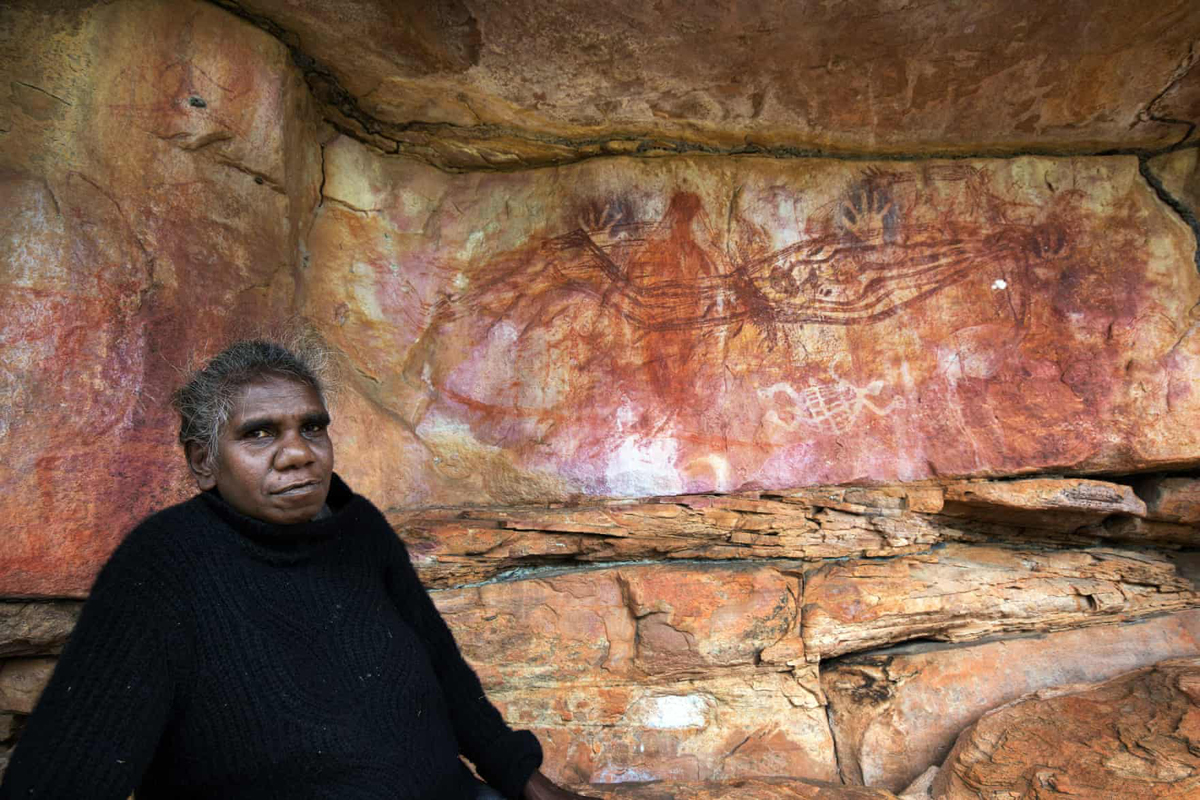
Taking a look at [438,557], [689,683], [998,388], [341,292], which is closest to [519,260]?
[341,292]

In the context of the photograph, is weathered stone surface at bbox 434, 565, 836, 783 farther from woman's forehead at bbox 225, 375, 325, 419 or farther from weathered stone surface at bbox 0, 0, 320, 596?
woman's forehead at bbox 225, 375, 325, 419

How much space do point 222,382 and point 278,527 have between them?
0.32 meters

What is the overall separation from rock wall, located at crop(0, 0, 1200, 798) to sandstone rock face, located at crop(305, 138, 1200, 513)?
0.05 ft

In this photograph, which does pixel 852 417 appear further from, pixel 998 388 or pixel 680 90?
pixel 680 90

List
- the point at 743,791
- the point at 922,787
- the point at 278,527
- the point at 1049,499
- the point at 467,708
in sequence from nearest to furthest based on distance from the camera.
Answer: the point at 278,527 → the point at 467,708 → the point at 743,791 → the point at 922,787 → the point at 1049,499

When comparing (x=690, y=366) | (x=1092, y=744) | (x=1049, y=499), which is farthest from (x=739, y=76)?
(x=1092, y=744)

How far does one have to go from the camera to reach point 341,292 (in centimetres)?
370

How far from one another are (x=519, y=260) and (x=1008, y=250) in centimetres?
238

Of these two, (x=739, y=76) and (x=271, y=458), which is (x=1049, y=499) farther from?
(x=271, y=458)

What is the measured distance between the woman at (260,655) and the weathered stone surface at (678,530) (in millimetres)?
1623

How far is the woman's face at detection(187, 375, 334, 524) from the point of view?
153cm

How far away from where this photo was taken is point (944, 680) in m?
3.34

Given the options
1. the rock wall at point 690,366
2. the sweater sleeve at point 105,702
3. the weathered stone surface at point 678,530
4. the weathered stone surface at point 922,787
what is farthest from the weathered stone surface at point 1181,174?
the sweater sleeve at point 105,702

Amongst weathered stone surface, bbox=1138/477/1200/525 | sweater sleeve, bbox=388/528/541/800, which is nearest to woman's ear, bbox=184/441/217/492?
sweater sleeve, bbox=388/528/541/800
